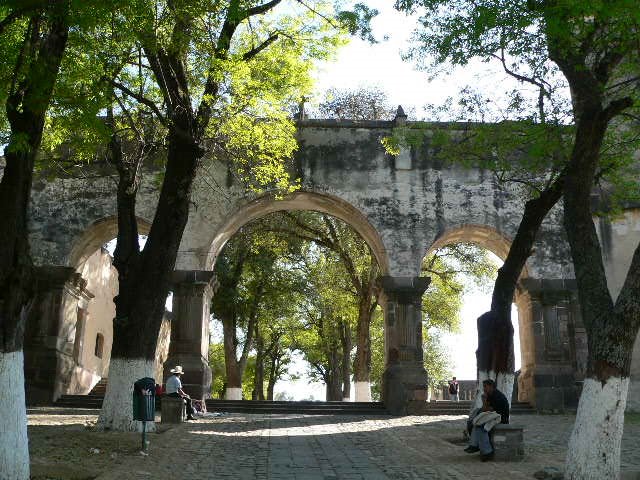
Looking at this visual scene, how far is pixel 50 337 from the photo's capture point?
1712cm

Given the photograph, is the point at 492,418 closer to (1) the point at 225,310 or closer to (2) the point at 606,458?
(2) the point at 606,458

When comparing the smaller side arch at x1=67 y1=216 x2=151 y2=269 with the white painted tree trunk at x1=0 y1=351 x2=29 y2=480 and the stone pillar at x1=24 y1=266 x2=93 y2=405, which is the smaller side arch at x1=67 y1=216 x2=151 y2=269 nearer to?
the stone pillar at x1=24 y1=266 x2=93 y2=405

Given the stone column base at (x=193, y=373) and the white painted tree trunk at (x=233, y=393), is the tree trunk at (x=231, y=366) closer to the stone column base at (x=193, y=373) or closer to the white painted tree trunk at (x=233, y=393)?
the white painted tree trunk at (x=233, y=393)

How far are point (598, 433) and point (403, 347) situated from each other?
1022 cm

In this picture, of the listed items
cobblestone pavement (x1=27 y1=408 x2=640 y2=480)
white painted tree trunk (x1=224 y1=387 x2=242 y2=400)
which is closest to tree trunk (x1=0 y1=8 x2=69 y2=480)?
cobblestone pavement (x1=27 y1=408 x2=640 y2=480)

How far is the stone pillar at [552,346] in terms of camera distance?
1681cm

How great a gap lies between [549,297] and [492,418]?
9.62m

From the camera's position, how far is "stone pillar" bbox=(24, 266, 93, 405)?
16609mm

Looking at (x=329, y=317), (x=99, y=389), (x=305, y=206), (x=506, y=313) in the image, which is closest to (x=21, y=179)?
(x=506, y=313)

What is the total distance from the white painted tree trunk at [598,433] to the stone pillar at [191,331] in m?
10.9

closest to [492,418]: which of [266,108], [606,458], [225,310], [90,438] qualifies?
[606,458]

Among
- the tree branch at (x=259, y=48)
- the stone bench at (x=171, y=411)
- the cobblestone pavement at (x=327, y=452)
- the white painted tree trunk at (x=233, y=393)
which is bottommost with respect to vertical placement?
the cobblestone pavement at (x=327, y=452)

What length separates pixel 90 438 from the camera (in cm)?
931

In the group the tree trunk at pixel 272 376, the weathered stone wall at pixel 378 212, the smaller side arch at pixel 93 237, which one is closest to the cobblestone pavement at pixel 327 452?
the weathered stone wall at pixel 378 212
